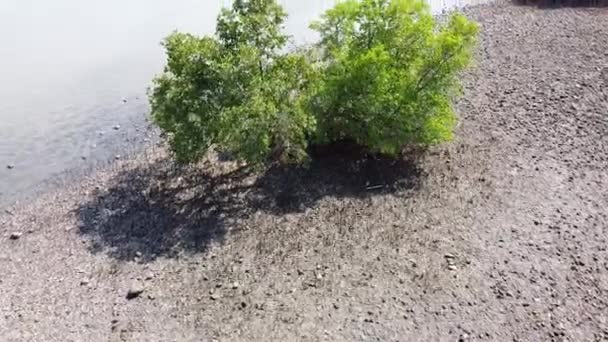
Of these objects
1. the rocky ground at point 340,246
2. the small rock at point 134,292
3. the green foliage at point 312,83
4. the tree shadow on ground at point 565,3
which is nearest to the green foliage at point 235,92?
the green foliage at point 312,83

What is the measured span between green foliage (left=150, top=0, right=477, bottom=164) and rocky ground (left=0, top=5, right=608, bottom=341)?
1.43 meters

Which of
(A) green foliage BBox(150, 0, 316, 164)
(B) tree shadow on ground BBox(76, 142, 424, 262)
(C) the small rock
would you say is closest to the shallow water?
(B) tree shadow on ground BBox(76, 142, 424, 262)

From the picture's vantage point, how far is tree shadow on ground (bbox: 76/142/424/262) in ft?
50.7

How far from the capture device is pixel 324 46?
687 inches

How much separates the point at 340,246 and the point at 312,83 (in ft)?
15.5

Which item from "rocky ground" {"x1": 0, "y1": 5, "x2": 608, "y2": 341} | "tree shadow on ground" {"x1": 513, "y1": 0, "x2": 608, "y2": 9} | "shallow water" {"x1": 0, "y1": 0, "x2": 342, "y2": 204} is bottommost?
"rocky ground" {"x1": 0, "y1": 5, "x2": 608, "y2": 341}

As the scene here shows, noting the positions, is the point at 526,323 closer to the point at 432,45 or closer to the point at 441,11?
the point at 432,45

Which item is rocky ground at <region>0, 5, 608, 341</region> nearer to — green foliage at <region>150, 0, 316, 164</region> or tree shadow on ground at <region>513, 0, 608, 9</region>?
green foliage at <region>150, 0, 316, 164</region>

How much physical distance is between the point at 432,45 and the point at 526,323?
774 cm

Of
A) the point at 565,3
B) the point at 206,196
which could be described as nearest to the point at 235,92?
the point at 206,196

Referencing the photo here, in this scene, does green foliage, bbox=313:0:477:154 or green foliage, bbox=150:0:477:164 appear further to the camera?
green foliage, bbox=313:0:477:154

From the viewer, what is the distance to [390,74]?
1633 centimetres

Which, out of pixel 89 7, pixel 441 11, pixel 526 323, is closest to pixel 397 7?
pixel 526 323

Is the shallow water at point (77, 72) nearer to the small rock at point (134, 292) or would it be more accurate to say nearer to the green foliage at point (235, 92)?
the green foliage at point (235, 92)
